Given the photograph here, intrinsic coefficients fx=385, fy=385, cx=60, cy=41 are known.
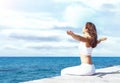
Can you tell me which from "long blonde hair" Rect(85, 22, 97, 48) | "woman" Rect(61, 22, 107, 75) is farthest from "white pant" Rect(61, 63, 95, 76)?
"long blonde hair" Rect(85, 22, 97, 48)

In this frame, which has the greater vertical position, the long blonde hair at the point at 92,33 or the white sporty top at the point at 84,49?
the long blonde hair at the point at 92,33

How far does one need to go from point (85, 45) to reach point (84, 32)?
36cm

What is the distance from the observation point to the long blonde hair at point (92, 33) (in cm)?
1036

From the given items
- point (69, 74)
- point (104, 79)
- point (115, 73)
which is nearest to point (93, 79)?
point (104, 79)

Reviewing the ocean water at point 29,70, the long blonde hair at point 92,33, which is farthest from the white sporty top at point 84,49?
the ocean water at point 29,70

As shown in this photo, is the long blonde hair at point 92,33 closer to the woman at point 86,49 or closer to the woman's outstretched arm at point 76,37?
the woman at point 86,49

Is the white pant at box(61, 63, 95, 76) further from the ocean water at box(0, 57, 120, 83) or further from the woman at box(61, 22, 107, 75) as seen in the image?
the ocean water at box(0, 57, 120, 83)

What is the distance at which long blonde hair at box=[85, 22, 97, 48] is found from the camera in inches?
408

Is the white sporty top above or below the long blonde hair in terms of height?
below

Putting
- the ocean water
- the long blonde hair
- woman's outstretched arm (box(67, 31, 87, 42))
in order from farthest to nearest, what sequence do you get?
1. the ocean water
2. the long blonde hair
3. woman's outstretched arm (box(67, 31, 87, 42))

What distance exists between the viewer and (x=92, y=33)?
34.3 feet

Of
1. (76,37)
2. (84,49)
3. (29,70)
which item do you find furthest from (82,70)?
(29,70)

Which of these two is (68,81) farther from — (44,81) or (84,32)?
(84,32)

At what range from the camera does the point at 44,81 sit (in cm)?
954
